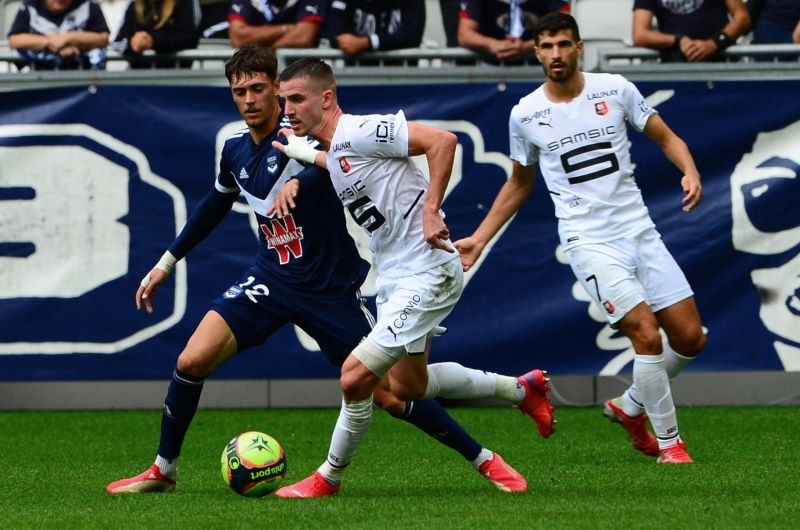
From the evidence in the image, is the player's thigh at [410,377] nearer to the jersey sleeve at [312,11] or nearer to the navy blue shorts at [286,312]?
the navy blue shorts at [286,312]

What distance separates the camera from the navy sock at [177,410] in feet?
21.9

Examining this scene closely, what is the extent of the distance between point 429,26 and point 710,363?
156 inches

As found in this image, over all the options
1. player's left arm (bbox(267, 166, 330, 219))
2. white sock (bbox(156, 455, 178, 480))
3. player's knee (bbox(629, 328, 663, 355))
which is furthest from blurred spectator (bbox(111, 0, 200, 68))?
white sock (bbox(156, 455, 178, 480))

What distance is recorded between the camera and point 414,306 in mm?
6293

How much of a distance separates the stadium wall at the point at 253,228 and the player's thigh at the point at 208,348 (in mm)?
3773

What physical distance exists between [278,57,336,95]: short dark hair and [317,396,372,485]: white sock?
4.64 feet

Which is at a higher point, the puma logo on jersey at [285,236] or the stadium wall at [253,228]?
the puma logo on jersey at [285,236]

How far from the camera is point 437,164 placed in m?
6.14

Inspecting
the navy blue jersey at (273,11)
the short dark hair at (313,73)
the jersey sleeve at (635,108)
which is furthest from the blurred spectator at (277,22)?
the short dark hair at (313,73)

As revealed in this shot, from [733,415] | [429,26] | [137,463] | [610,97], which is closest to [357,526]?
[137,463]

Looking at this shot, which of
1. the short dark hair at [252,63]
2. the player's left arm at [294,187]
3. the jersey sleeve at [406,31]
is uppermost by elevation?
the short dark hair at [252,63]

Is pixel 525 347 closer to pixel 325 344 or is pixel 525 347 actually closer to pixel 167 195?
pixel 167 195

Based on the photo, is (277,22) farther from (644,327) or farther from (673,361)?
(644,327)

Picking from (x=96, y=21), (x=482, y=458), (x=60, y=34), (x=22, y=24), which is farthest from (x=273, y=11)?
(x=482, y=458)
